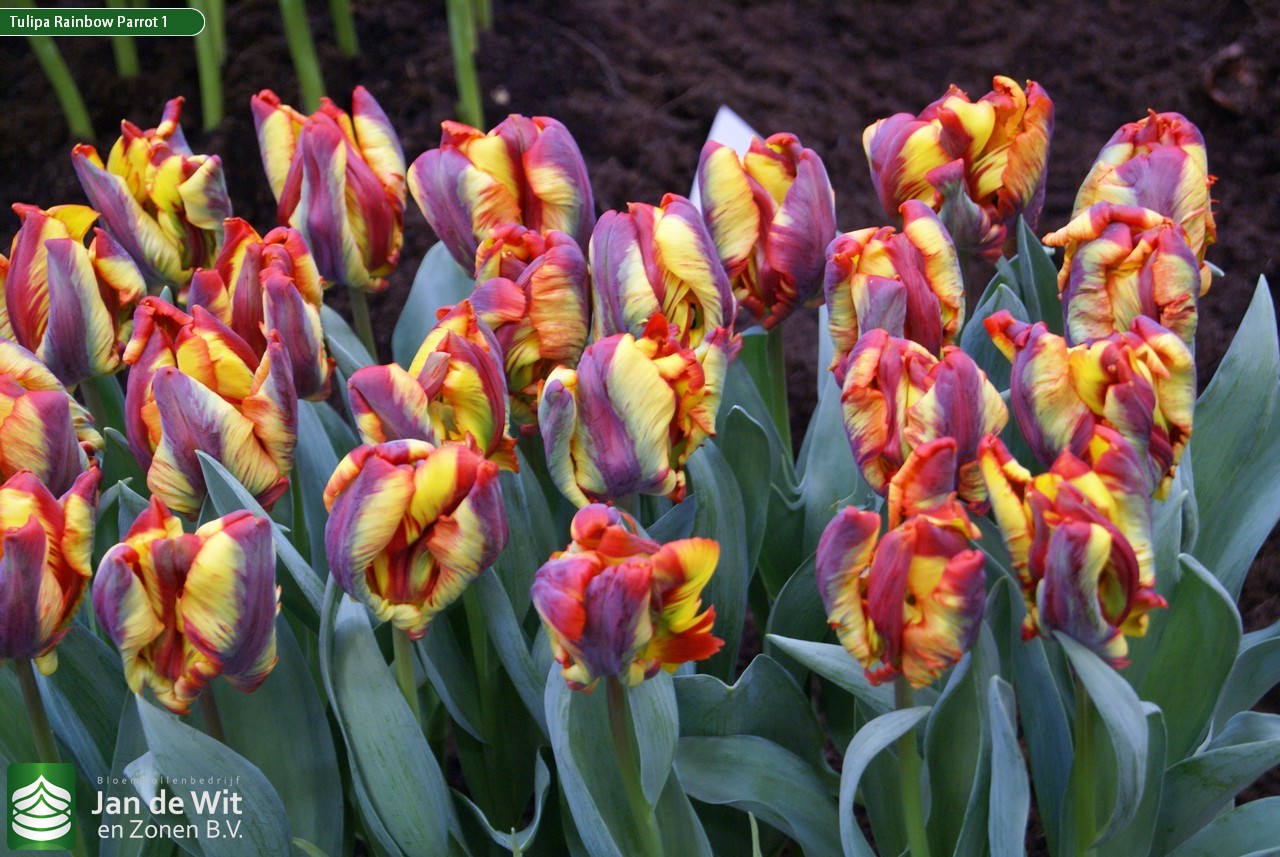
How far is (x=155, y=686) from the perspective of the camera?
24.5 inches

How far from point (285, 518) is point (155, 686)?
0.22 metres

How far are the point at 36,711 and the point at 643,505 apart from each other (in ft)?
1.26

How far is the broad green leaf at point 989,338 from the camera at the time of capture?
0.87 meters

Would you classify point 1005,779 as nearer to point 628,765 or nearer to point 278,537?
point 628,765

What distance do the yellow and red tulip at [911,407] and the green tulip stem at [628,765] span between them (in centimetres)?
16

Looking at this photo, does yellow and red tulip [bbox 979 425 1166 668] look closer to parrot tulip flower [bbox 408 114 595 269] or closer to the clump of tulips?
the clump of tulips

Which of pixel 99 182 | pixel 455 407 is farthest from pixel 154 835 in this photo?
pixel 99 182

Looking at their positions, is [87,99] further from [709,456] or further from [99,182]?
[709,456]

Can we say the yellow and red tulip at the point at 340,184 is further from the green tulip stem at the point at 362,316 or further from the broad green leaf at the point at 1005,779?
the broad green leaf at the point at 1005,779

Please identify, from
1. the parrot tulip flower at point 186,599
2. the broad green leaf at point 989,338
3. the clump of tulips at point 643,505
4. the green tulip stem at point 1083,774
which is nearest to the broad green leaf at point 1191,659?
the clump of tulips at point 643,505

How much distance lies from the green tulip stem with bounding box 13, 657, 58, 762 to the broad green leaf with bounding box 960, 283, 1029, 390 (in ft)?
1.90

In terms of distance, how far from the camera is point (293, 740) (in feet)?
2.47

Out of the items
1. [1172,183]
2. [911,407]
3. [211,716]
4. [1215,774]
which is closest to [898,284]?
[911,407]

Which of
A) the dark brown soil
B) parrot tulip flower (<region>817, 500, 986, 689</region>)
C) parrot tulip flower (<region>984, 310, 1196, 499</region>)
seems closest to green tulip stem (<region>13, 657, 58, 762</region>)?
parrot tulip flower (<region>817, 500, 986, 689</region>)
